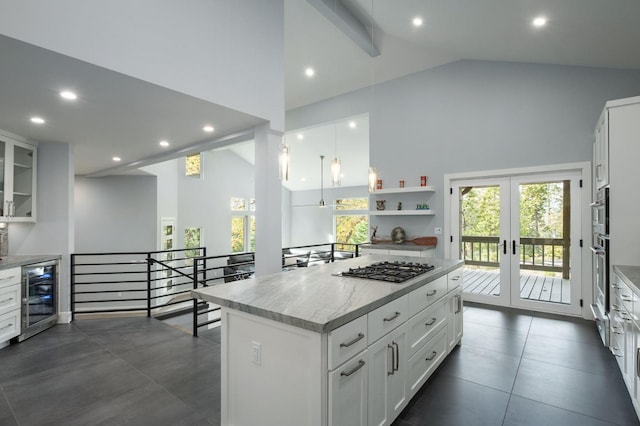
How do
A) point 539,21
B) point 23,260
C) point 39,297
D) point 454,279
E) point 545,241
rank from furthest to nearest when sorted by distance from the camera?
point 545,241
point 39,297
point 23,260
point 539,21
point 454,279

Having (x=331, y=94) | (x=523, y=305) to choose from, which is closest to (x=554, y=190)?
(x=523, y=305)

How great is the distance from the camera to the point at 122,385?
8.48 ft

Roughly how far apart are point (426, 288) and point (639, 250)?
2013 mm

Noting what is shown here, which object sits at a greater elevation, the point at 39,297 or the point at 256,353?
the point at 256,353

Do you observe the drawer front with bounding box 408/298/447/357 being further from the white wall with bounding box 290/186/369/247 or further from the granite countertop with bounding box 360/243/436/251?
the white wall with bounding box 290/186/369/247

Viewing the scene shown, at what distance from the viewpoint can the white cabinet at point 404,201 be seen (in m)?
5.30

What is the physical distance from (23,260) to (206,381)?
9.11ft

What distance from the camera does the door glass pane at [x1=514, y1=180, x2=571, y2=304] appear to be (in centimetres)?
435

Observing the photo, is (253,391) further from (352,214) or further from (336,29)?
(352,214)

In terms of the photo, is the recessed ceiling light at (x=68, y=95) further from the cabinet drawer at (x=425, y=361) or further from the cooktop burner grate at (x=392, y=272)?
the cabinet drawer at (x=425, y=361)

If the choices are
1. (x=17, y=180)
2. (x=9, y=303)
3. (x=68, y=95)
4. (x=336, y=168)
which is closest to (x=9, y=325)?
(x=9, y=303)

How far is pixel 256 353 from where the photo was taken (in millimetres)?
1702

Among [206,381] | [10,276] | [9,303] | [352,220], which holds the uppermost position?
[352,220]

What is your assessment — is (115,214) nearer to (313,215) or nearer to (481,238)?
(313,215)
